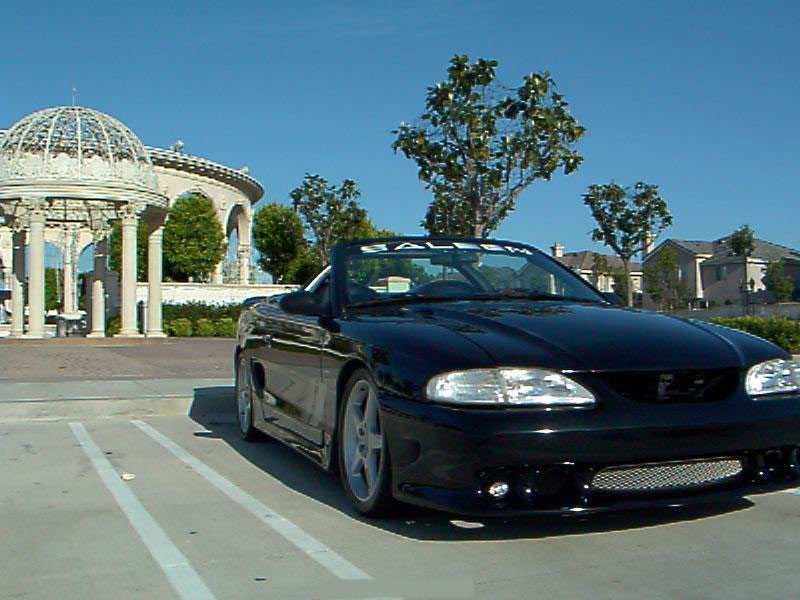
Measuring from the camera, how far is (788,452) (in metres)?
4.50

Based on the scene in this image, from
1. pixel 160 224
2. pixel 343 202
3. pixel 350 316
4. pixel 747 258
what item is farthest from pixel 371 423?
pixel 747 258

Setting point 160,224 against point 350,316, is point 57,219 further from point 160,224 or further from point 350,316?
point 350,316

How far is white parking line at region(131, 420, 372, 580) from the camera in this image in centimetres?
405

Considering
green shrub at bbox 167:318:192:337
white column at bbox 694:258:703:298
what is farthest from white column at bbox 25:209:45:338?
white column at bbox 694:258:703:298

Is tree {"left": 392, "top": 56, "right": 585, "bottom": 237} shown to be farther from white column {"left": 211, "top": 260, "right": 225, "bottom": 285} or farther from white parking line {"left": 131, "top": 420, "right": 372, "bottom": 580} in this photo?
white column {"left": 211, "top": 260, "right": 225, "bottom": 285}

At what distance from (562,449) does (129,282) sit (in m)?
28.0

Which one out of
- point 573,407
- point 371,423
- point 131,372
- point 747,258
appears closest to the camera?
point 573,407

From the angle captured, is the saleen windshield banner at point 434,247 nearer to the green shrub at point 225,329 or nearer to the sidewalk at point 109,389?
the sidewalk at point 109,389

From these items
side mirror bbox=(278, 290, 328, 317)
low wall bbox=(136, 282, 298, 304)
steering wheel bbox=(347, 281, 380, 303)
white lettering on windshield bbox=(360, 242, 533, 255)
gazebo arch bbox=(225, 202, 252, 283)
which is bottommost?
side mirror bbox=(278, 290, 328, 317)

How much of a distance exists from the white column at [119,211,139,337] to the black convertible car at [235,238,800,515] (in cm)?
2521

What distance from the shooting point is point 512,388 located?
4137 millimetres

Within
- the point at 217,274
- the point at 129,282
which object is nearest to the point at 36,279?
the point at 129,282

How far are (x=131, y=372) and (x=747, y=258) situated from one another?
68620 millimetres

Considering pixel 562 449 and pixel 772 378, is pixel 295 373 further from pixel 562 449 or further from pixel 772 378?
pixel 772 378
